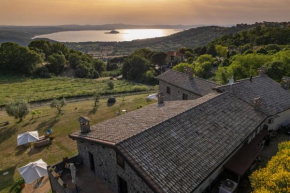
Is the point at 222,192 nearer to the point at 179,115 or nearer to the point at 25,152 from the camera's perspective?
the point at 179,115

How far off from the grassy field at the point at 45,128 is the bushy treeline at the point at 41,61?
51863 mm

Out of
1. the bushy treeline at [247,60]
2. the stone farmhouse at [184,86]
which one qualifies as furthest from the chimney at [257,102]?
the bushy treeline at [247,60]

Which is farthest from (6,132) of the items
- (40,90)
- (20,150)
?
(40,90)

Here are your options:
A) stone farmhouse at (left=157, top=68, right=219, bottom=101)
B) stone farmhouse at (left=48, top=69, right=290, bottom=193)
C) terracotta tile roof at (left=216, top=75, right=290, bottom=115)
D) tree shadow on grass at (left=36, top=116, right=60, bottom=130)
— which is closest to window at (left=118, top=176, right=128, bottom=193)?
stone farmhouse at (left=48, top=69, right=290, bottom=193)

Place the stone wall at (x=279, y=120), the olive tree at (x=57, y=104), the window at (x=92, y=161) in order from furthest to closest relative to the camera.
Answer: the olive tree at (x=57, y=104), the stone wall at (x=279, y=120), the window at (x=92, y=161)

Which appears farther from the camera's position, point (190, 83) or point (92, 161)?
point (190, 83)

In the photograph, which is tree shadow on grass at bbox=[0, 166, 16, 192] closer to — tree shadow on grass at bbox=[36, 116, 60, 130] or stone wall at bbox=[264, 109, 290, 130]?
tree shadow on grass at bbox=[36, 116, 60, 130]

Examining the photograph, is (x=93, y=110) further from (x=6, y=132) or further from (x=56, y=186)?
(x=56, y=186)

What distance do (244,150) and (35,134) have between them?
2591 centimetres

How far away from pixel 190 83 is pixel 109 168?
2161 centimetres

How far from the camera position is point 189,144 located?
47.9ft

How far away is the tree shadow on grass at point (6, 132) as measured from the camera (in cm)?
3022

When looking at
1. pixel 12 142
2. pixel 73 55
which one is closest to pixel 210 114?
pixel 12 142

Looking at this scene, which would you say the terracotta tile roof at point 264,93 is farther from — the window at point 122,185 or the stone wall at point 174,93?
the window at point 122,185
